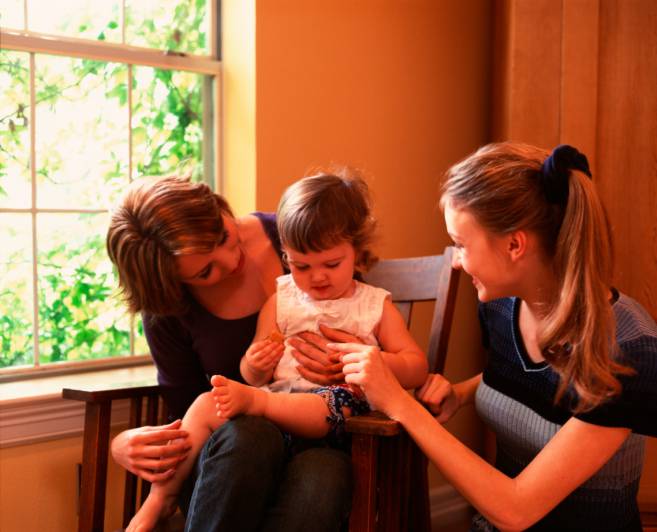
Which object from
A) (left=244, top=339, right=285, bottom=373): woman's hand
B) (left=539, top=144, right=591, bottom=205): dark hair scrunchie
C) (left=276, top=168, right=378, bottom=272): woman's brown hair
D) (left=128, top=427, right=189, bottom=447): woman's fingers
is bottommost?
(left=128, top=427, right=189, bottom=447): woman's fingers

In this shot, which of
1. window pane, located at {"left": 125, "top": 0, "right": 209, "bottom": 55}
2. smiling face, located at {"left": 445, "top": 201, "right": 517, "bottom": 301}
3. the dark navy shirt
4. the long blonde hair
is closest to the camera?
the long blonde hair

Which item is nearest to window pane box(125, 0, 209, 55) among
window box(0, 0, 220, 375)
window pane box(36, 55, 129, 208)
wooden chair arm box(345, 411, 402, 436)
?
window box(0, 0, 220, 375)

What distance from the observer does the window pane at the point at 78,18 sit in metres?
2.26

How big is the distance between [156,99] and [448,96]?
3.43 feet

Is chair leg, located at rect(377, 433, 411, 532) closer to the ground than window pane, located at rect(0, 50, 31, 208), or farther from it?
closer to the ground

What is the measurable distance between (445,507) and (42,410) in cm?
155

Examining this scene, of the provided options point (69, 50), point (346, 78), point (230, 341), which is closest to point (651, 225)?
point (346, 78)

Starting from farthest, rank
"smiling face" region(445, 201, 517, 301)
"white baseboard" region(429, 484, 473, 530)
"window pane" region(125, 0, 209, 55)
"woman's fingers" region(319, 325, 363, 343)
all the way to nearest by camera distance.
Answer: "white baseboard" region(429, 484, 473, 530) → "window pane" region(125, 0, 209, 55) → "woman's fingers" region(319, 325, 363, 343) → "smiling face" region(445, 201, 517, 301)

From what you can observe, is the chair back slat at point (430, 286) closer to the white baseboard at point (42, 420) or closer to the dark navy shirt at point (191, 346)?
the dark navy shirt at point (191, 346)

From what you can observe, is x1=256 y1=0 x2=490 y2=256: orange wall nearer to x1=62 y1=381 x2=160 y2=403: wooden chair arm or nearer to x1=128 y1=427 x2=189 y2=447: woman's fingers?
x1=62 y1=381 x2=160 y2=403: wooden chair arm

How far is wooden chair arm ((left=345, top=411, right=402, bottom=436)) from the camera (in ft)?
5.03

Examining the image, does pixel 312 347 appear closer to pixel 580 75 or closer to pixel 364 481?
pixel 364 481

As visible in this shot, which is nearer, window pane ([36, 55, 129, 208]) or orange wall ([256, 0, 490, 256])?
window pane ([36, 55, 129, 208])

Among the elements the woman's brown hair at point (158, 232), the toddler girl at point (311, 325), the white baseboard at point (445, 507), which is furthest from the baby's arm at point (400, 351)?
the white baseboard at point (445, 507)
